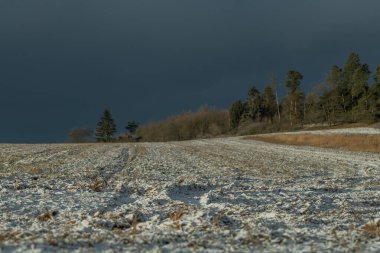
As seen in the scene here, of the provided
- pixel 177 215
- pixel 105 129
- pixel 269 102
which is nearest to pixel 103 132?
pixel 105 129

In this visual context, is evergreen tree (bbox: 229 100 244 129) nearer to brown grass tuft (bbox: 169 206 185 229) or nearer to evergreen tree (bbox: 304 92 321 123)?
evergreen tree (bbox: 304 92 321 123)

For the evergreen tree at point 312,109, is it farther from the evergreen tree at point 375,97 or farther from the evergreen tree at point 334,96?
the evergreen tree at point 375,97

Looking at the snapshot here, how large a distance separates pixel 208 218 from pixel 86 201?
155 inches

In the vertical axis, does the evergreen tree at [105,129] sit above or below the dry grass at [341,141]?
above

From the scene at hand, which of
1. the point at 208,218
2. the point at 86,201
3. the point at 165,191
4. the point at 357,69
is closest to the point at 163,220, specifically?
the point at 208,218

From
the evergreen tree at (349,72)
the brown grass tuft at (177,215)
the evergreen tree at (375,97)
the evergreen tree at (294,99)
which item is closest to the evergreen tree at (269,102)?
the evergreen tree at (294,99)

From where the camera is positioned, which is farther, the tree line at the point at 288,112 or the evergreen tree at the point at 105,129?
the evergreen tree at the point at 105,129

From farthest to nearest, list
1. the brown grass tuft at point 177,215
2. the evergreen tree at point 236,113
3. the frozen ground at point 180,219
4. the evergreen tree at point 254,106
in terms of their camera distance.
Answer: the evergreen tree at point 236,113
the evergreen tree at point 254,106
the brown grass tuft at point 177,215
the frozen ground at point 180,219

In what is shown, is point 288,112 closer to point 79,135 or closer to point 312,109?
point 312,109

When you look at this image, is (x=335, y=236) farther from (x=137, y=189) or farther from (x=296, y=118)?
(x=296, y=118)

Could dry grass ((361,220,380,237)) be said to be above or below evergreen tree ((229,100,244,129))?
below

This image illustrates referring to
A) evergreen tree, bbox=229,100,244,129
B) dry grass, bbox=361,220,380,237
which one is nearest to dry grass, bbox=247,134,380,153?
dry grass, bbox=361,220,380,237

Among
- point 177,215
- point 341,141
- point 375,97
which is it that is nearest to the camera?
point 177,215

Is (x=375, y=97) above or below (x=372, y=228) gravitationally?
above
